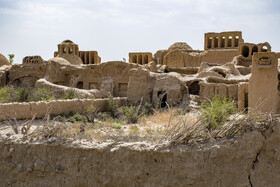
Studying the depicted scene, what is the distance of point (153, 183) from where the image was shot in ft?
14.7

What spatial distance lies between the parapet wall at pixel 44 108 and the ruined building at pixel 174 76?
2.31m

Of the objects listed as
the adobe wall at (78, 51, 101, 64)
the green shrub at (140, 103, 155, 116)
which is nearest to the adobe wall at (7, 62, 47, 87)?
the green shrub at (140, 103, 155, 116)

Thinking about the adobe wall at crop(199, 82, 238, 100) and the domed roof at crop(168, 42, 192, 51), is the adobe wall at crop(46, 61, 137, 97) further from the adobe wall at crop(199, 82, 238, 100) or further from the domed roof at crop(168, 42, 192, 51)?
the domed roof at crop(168, 42, 192, 51)

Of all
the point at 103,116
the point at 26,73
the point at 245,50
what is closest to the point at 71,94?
the point at 103,116

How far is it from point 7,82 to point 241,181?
21693 mm

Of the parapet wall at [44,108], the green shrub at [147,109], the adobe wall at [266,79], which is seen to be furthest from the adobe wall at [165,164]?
the green shrub at [147,109]

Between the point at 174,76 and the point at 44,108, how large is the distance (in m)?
6.71

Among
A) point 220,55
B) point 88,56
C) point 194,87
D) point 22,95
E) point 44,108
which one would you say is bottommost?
point 44,108

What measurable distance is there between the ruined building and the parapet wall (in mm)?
2309

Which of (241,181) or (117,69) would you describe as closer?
(241,181)

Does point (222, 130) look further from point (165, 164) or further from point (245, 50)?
point (245, 50)

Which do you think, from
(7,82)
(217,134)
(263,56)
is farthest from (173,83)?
(7,82)

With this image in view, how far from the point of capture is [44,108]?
11.7 metres

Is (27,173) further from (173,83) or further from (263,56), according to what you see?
(173,83)
